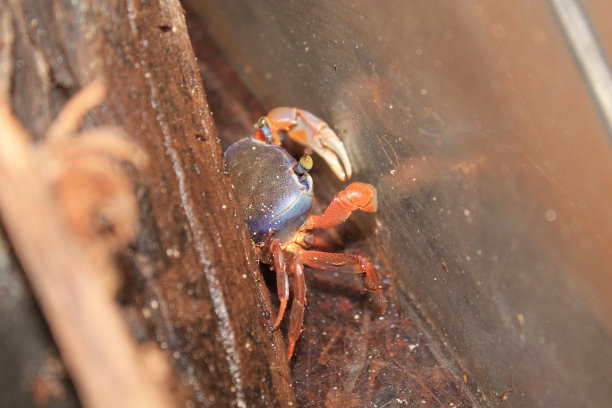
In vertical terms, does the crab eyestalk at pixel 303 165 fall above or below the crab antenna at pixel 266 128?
below

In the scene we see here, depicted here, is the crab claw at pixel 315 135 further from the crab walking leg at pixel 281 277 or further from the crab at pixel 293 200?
the crab walking leg at pixel 281 277

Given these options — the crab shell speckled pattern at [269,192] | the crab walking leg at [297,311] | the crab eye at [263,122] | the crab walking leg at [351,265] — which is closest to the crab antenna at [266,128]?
the crab eye at [263,122]

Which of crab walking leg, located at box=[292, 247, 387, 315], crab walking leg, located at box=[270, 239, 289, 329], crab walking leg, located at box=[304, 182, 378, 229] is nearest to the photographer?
crab walking leg, located at box=[270, 239, 289, 329]

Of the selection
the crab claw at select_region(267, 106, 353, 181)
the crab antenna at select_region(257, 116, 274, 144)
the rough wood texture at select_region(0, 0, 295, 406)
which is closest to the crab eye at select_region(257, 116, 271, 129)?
the crab antenna at select_region(257, 116, 274, 144)

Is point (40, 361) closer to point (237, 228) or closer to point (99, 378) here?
point (99, 378)

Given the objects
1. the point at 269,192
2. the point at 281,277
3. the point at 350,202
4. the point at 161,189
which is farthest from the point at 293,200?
the point at 161,189

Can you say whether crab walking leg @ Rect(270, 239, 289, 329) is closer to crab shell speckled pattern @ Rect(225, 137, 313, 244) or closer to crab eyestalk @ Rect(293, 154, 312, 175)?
crab shell speckled pattern @ Rect(225, 137, 313, 244)

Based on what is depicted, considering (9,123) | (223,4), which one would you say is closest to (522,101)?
(9,123)
